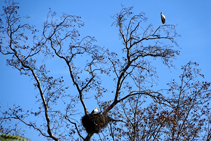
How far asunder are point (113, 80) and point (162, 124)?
2423 mm

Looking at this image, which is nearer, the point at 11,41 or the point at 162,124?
the point at 162,124

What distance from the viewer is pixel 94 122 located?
10273 millimetres

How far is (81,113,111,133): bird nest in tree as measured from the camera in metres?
10.3

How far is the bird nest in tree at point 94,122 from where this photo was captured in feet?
33.9

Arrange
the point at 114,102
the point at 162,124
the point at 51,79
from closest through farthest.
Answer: the point at 162,124 < the point at 114,102 < the point at 51,79

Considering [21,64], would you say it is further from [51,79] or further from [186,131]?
[186,131]

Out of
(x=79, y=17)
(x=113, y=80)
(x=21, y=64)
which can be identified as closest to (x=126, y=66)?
(x=113, y=80)

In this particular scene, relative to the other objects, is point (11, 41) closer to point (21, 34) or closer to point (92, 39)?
point (21, 34)

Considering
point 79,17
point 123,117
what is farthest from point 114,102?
point 79,17

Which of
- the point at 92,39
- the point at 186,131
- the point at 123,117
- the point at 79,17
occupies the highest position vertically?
the point at 79,17

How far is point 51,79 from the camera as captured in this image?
1151cm

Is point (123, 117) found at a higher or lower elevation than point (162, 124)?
higher

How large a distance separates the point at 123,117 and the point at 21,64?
3.97 metres

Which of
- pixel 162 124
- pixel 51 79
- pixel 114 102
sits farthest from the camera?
pixel 51 79
